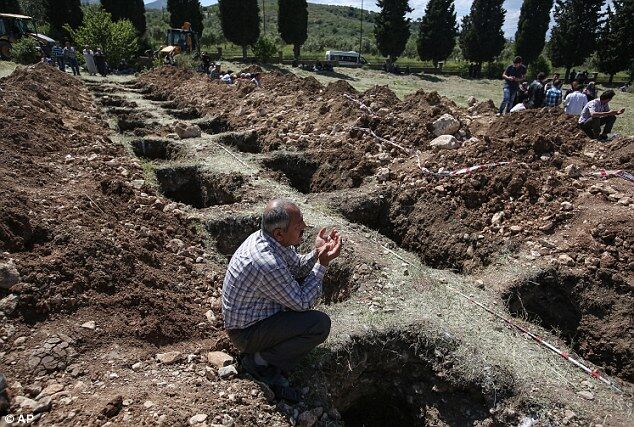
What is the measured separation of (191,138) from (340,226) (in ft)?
18.8

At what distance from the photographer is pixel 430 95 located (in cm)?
1022

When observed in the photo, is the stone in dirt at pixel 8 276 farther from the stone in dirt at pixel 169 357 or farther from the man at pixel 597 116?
the man at pixel 597 116

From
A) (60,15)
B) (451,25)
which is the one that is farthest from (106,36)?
(451,25)

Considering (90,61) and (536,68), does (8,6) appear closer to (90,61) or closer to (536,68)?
(90,61)

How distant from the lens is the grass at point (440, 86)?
19.2 m

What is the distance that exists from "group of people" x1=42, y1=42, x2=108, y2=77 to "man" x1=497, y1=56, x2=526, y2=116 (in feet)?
65.0

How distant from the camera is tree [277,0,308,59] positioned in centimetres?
3722

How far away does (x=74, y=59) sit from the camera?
20.6 metres

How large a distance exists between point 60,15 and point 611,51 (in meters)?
42.6

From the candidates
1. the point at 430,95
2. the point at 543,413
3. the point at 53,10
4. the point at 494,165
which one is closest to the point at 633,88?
the point at 430,95

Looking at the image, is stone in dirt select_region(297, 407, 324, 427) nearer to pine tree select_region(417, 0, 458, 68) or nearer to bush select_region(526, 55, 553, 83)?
bush select_region(526, 55, 553, 83)

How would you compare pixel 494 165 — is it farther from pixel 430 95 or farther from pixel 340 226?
pixel 430 95
